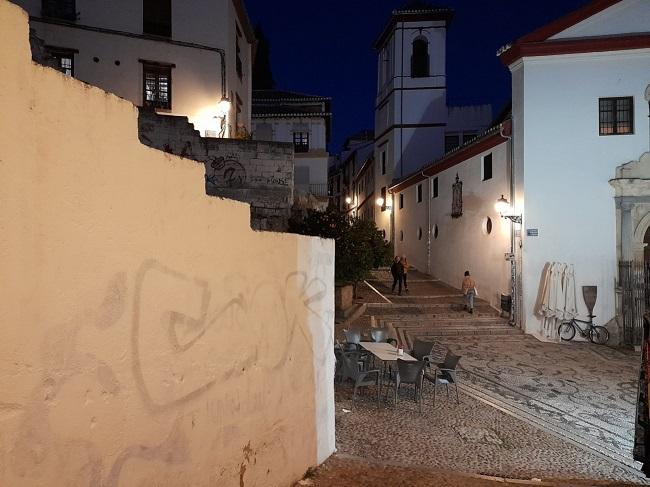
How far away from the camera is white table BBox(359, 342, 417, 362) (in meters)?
7.79

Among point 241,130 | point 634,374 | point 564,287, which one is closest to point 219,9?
point 241,130

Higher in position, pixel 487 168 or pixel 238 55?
pixel 238 55

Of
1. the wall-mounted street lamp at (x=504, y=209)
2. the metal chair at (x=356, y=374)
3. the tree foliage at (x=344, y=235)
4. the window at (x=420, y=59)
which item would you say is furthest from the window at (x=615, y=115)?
the window at (x=420, y=59)

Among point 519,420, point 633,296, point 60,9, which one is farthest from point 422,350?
point 60,9

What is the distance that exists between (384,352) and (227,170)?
7.60 meters

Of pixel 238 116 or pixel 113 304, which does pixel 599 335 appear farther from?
pixel 238 116

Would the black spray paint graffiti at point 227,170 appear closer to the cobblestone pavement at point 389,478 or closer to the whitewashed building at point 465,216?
the whitewashed building at point 465,216

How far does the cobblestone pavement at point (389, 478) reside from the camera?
4469 millimetres

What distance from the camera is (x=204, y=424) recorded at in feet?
9.48

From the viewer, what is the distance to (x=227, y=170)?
13.5m

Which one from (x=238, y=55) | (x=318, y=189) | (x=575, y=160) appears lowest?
(x=575, y=160)

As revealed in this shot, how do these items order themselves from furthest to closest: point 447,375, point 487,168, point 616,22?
point 487,168
point 616,22
point 447,375

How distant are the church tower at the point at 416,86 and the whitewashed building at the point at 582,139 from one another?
13741mm

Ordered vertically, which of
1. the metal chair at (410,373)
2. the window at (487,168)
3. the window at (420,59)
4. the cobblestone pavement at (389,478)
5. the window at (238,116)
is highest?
the window at (420,59)
